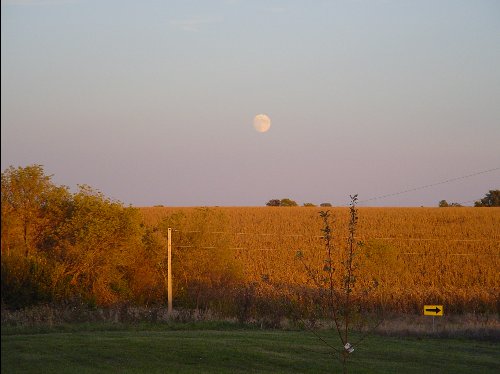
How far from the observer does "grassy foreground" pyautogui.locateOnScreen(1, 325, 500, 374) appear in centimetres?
1600

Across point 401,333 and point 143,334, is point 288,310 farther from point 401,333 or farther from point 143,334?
point 143,334

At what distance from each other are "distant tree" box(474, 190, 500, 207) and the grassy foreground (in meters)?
81.6

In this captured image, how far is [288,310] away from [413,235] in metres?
32.6

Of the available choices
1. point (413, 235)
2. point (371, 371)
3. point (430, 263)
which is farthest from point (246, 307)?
point (413, 235)

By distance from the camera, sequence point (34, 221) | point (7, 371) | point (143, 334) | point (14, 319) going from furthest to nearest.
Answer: point (34, 221)
point (14, 319)
point (143, 334)
point (7, 371)

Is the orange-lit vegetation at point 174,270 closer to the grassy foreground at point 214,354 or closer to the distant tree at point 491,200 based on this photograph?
the grassy foreground at point 214,354

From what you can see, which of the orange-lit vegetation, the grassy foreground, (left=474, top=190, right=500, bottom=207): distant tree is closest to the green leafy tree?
the orange-lit vegetation

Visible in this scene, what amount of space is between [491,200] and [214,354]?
8902 centimetres

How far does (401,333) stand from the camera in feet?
85.8

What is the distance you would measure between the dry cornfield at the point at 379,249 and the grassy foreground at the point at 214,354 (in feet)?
6.93

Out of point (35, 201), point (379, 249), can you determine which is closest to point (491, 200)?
point (379, 249)

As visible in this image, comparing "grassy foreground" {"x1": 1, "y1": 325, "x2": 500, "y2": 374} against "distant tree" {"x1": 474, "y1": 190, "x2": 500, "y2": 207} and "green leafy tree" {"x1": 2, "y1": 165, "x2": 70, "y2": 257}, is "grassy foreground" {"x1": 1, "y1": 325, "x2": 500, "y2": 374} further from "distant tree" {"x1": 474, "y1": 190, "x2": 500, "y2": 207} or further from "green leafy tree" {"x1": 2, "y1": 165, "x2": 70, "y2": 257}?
"distant tree" {"x1": 474, "y1": 190, "x2": 500, "y2": 207}

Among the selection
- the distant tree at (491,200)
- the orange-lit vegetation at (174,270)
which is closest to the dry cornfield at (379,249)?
the orange-lit vegetation at (174,270)

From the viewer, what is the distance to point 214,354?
713 inches
